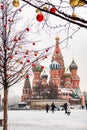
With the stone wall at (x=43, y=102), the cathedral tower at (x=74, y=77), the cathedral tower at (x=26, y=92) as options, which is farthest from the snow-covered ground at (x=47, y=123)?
the cathedral tower at (x=26, y=92)

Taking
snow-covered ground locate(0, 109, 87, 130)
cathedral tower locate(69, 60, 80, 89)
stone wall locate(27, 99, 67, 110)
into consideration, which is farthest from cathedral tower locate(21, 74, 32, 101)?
snow-covered ground locate(0, 109, 87, 130)

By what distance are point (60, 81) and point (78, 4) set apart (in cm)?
9978

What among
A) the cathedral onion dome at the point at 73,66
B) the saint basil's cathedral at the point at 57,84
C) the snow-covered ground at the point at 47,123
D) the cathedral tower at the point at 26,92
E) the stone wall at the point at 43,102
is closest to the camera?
the snow-covered ground at the point at 47,123

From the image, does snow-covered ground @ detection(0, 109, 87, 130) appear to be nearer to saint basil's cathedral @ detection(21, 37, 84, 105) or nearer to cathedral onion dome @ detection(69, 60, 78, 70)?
saint basil's cathedral @ detection(21, 37, 84, 105)

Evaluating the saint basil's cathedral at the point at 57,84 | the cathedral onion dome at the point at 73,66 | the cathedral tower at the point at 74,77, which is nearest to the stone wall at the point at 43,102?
the saint basil's cathedral at the point at 57,84

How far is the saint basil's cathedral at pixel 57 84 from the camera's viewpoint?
320ft

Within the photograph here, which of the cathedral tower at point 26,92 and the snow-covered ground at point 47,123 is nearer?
the snow-covered ground at point 47,123

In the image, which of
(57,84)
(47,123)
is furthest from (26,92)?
(47,123)

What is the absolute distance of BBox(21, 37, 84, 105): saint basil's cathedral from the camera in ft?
320

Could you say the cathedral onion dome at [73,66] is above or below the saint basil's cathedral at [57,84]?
above

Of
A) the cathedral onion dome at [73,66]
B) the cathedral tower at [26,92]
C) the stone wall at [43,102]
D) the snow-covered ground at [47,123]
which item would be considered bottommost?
the snow-covered ground at [47,123]

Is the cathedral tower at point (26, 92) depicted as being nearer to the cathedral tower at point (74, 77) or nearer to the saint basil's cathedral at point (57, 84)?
the saint basil's cathedral at point (57, 84)

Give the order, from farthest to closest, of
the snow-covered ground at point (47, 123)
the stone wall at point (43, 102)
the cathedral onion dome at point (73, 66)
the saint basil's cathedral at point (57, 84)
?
the cathedral onion dome at point (73, 66) < the saint basil's cathedral at point (57, 84) < the stone wall at point (43, 102) < the snow-covered ground at point (47, 123)

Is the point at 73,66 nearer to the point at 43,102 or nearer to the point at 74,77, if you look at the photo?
the point at 74,77
